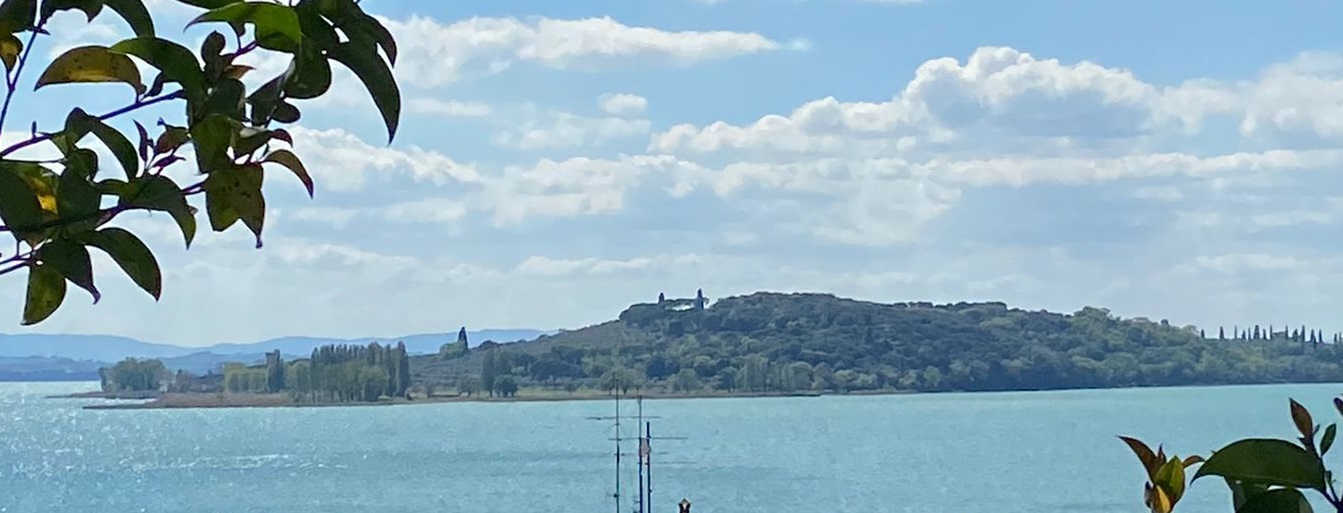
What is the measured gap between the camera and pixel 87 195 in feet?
2.41

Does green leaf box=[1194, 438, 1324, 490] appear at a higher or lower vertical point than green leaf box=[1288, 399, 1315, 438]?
lower

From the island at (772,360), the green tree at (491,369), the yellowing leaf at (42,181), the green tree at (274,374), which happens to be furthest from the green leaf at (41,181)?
the green tree at (274,374)

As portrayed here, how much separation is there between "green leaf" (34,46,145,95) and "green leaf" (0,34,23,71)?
0.11ft

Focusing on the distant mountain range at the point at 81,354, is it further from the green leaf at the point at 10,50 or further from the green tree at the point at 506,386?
the green leaf at the point at 10,50

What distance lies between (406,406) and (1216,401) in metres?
47.4

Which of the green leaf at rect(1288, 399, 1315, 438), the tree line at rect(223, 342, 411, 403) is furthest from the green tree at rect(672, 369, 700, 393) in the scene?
the green leaf at rect(1288, 399, 1315, 438)

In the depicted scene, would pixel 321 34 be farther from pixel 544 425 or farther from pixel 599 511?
pixel 544 425

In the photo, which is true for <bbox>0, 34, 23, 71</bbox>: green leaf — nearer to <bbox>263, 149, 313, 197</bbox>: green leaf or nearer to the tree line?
<bbox>263, 149, 313, 197</bbox>: green leaf

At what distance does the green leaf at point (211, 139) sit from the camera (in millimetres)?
756

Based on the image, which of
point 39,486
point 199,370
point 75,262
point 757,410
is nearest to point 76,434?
point 199,370

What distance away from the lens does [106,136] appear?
778mm

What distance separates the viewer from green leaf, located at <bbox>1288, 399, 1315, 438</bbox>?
86 centimetres

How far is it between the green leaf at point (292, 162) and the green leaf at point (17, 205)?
11 cm

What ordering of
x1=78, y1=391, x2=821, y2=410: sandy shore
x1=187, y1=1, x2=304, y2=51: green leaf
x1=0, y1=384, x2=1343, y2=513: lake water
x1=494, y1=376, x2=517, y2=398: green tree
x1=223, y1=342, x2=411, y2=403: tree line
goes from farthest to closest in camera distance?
x1=494, y1=376, x2=517, y2=398: green tree → x1=78, y1=391, x2=821, y2=410: sandy shore → x1=223, y1=342, x2=411, y2=403: tree line → x1=0, y1=384, x2=1343, y2=513: lake water → x1=187, y1=1, x2=304, y2=51: green leaf
